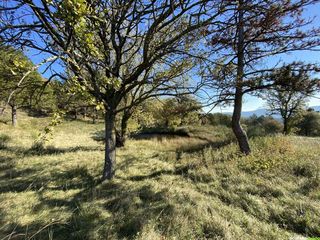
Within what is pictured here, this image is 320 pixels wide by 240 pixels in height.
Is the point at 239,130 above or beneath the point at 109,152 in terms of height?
above

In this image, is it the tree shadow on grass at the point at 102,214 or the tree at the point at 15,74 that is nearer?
the tree at the point at 15,74

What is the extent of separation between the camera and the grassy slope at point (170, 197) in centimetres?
339

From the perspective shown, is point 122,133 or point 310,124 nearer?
point 122,133

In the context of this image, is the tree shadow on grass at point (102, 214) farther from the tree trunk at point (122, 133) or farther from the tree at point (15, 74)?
the tree trunk at point (122, 133)

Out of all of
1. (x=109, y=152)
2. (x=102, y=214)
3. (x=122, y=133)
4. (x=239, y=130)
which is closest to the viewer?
(x=102, y=214)

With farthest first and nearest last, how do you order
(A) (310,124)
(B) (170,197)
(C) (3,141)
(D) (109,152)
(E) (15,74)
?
(A) (310,124)
(C) (3,141)
(D) (109,152)
(B) (170,197)
(E) (15,74)

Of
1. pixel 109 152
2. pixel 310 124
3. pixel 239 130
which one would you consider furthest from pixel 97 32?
pixel 310 124

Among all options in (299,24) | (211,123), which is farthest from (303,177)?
(211,123)

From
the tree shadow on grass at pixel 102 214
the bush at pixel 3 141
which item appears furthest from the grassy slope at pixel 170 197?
the bush at pixel 3 141

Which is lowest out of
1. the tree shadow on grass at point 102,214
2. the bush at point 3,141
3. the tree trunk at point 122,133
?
the tree shadow on grass at point 102,214

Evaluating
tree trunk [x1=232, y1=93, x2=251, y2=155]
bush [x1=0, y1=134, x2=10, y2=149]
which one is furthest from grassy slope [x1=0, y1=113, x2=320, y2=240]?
bush [x1=0, y1=134, x2=10, y2=149]

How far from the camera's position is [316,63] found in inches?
270

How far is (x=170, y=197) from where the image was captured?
185 inches

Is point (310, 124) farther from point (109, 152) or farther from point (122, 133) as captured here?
point (109, 152)
